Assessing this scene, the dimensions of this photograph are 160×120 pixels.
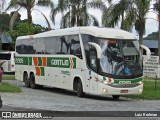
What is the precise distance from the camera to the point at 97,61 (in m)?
20.2

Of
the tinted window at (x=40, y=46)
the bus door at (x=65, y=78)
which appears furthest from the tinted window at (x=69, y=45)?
the tinted window at (x=40, y=46)

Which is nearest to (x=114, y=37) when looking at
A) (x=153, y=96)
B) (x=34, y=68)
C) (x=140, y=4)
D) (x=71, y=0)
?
(x=153, y=96)

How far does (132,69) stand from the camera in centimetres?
2042

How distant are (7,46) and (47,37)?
39543mm

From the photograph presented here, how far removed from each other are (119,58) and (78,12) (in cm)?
2471

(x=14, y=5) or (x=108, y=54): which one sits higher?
(x=14, y=5)

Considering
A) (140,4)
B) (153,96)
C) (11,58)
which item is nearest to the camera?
(153,96)

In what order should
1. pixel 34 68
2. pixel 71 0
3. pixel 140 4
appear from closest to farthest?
pixel 34 68 < pixel 140 4 < pixel 71 0

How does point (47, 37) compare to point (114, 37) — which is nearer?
point (114, 37)

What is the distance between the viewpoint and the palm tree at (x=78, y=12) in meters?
44.3

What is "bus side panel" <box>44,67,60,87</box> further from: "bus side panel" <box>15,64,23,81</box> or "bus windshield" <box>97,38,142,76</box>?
"bus windshield" <box>97,38,142,76</box>

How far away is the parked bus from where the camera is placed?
47.8 meters

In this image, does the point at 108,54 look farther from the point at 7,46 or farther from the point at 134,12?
the point at 7,46

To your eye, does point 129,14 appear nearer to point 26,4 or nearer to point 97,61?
point 26,4
